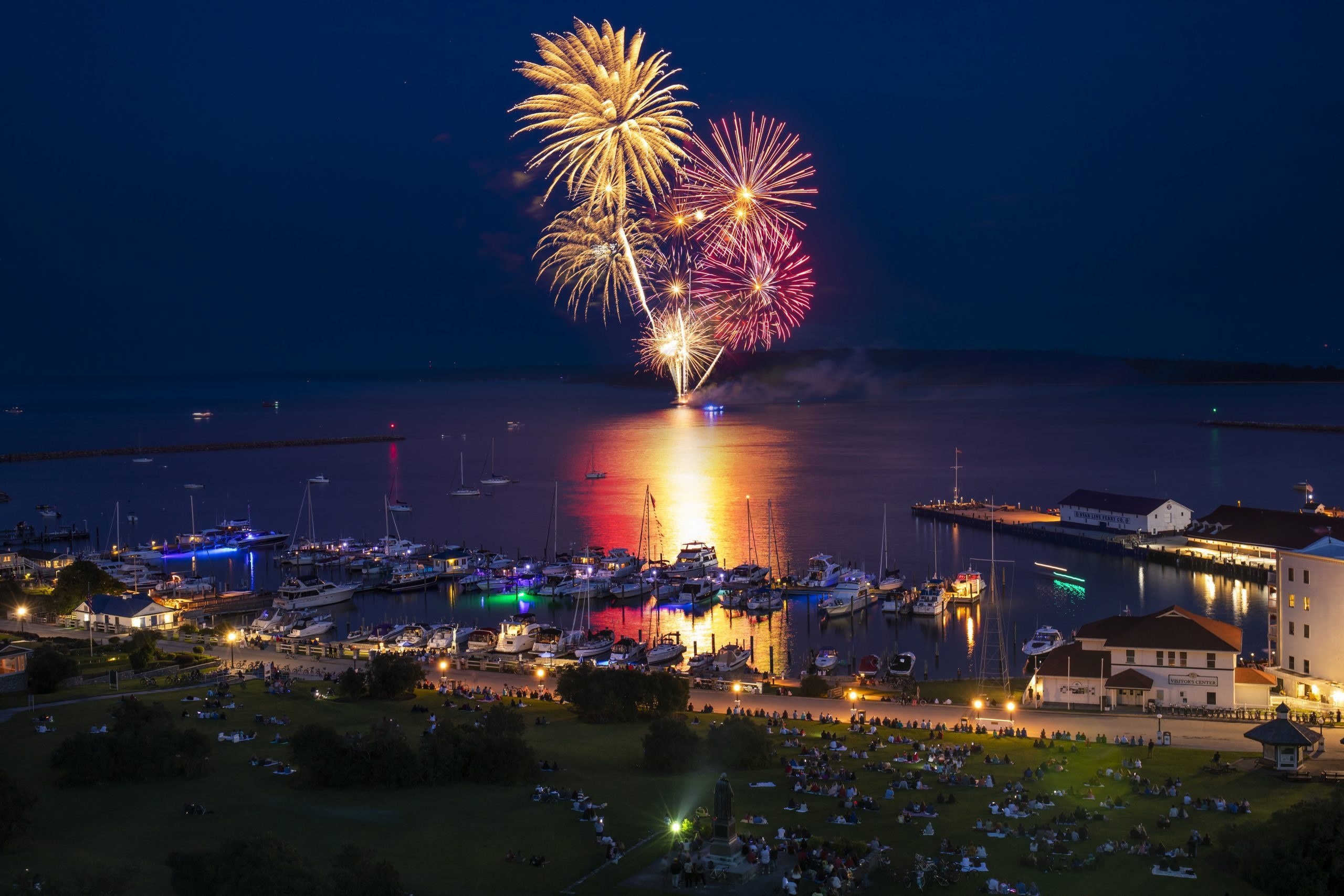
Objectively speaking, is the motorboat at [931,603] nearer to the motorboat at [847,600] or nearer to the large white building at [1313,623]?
the motorboat at [847,600]

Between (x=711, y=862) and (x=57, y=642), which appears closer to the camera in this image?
(x=711, y=862)

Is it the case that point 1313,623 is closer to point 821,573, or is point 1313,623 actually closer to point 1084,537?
point 821,573

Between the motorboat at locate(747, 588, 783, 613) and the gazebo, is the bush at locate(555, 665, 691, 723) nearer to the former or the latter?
the gazebo

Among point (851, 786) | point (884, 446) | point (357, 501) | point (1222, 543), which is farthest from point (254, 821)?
point (884, 446)

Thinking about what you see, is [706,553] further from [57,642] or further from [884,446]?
[884,446]

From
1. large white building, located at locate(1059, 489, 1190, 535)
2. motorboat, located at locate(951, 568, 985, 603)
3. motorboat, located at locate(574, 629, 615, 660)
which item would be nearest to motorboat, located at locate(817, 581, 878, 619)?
motorboat, located at locate(951, 568, 985, 603)

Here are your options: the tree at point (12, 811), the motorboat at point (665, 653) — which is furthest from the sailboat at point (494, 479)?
the tree at point (12, 811)
